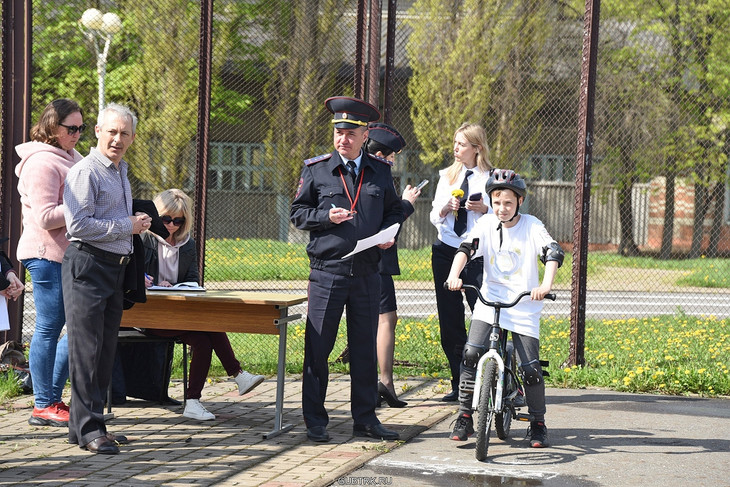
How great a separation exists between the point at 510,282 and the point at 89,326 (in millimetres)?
2560

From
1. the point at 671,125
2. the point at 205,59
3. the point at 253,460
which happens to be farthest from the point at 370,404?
the point at 671,125

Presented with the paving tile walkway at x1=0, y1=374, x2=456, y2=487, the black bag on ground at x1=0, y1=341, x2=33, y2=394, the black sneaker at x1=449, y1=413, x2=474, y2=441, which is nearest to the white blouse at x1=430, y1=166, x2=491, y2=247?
the paving tile walkway at x1=0, y1=374, x2=456, y2=487

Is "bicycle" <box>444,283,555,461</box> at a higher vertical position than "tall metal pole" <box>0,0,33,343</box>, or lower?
lower

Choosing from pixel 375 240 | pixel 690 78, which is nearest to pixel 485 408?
pixel 375 240

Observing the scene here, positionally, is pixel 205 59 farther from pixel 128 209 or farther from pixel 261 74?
pixel 128 209

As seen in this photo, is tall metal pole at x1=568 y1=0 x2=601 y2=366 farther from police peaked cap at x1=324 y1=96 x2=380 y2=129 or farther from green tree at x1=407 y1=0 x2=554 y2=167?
police peaked cap at x1=324 y1=96 x2=380 y2=129

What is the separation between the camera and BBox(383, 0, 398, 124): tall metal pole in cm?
964

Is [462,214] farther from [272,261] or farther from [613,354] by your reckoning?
[272,261]

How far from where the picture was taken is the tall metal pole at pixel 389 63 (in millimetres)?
9641

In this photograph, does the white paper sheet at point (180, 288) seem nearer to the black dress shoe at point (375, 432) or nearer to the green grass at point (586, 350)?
the black dress shoe at point (375, 432)

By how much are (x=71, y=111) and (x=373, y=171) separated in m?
2.04

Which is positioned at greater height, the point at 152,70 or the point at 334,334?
the point at 152,70

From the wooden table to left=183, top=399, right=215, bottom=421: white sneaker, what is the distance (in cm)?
55

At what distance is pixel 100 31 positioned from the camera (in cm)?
1194
